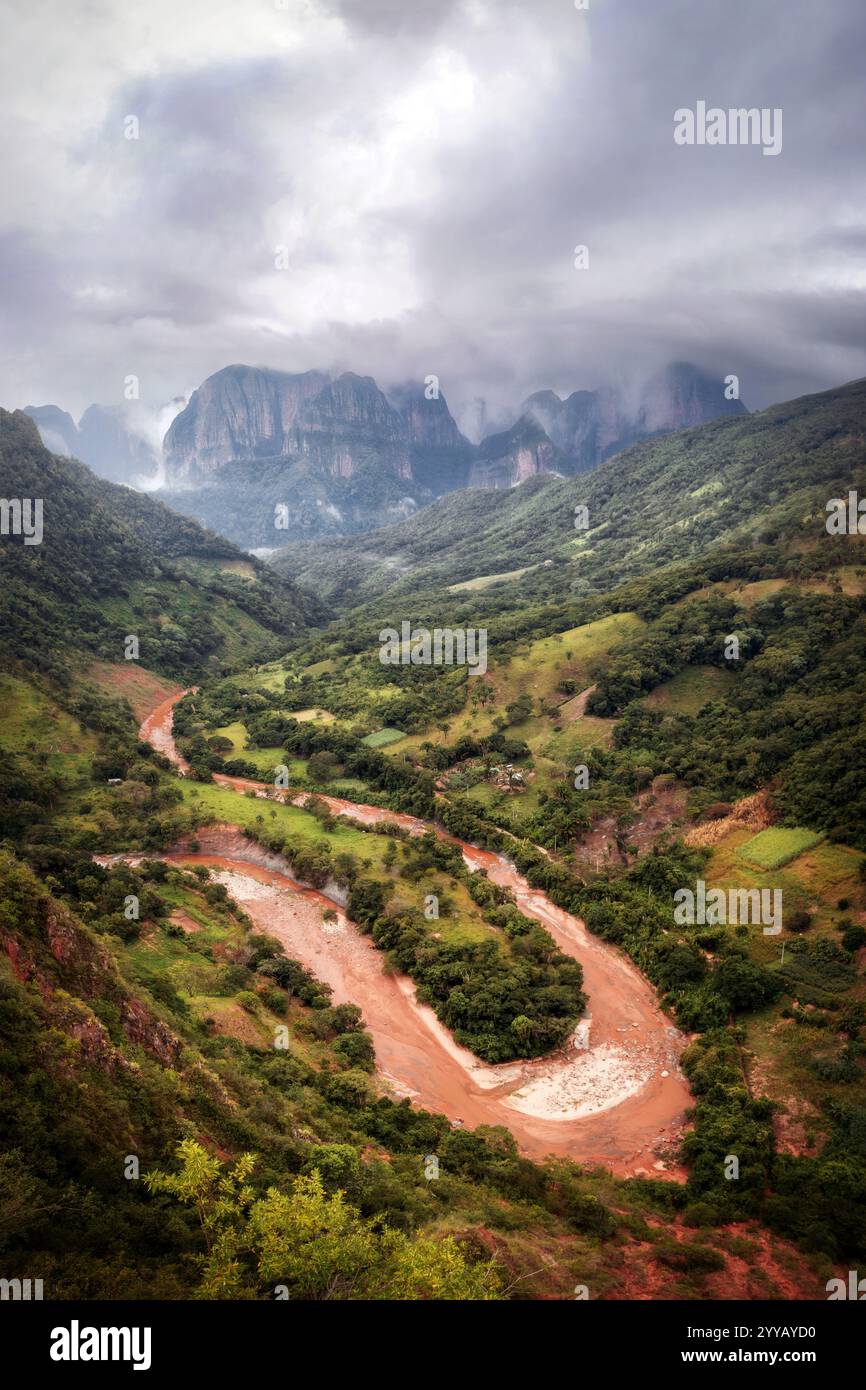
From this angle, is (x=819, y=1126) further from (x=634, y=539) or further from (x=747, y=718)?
(x=634, y=539)

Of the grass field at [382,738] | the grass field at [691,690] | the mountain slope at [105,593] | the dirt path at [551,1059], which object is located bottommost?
the dirt path at [551,1059]

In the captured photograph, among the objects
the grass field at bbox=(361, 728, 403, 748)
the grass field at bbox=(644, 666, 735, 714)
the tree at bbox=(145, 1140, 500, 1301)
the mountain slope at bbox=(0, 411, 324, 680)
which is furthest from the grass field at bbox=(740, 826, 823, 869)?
the mountain slope at bbox=(0, 411, 324, 680)

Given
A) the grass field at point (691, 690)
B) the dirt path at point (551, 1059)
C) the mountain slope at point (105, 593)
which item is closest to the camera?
the dirt path at point (551, 1059)

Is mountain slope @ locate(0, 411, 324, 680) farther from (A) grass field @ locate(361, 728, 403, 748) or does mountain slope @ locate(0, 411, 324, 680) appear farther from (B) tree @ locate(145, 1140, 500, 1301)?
(B) tree @ locate(145, 1140, 500, 1301)

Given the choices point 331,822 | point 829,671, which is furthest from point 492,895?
point 829,671

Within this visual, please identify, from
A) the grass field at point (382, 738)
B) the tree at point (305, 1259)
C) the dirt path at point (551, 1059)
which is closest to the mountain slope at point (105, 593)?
the grass field at point (382, 738)

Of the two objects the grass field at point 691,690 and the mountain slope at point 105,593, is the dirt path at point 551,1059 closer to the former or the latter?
the grass field at point 691,690

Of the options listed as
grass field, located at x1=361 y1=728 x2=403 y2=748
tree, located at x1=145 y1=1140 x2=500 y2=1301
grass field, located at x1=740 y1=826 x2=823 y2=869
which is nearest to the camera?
tree, located at x1=145 y1=1140 x2=500 y2=1301
